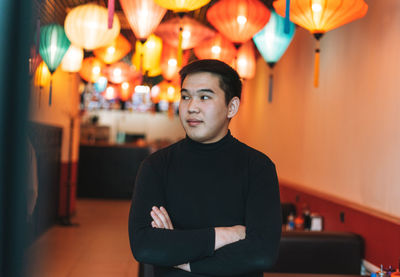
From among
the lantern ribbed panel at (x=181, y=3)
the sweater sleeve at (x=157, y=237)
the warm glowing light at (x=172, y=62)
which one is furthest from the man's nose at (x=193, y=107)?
the warm glowing light at (x=172, y=62)

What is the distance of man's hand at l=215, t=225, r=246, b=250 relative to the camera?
1377 millimetres

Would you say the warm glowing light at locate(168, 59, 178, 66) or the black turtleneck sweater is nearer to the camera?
the black turtleneck sweater

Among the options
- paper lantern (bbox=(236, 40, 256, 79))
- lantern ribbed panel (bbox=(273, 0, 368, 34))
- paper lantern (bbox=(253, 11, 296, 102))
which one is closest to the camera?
lantern ribbed panel (bbox=(273, 0, 368, 34))

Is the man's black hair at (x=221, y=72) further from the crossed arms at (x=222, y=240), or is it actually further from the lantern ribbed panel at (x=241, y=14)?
the lantern ribbed panel at (x=241, y=14)

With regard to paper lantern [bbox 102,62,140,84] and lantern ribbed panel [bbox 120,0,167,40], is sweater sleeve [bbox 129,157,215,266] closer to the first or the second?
lantern ribbed panel [bbox 120,0,167,40]

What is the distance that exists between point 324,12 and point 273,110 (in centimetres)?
380

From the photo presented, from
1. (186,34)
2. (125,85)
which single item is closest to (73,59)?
(186,34)

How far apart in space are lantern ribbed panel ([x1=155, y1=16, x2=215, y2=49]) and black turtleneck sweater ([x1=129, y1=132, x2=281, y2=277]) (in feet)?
10.8

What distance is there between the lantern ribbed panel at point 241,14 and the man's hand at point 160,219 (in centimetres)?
257

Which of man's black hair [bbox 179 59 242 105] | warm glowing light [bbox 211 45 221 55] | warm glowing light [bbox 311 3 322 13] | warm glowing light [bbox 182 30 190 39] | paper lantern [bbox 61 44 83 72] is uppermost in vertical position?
warm glowing light [bbox 182 30 190 39]

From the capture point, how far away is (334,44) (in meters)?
4.39

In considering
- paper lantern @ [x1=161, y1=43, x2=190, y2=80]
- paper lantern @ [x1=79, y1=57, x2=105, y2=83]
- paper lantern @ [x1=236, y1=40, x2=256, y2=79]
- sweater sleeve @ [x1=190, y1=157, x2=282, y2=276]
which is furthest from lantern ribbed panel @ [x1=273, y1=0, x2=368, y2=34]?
paper lantern @ [x1=79, y1=57, x2=105, y2=83]

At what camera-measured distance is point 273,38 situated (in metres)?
4.03

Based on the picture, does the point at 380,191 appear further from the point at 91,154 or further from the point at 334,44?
the point at 91,154
